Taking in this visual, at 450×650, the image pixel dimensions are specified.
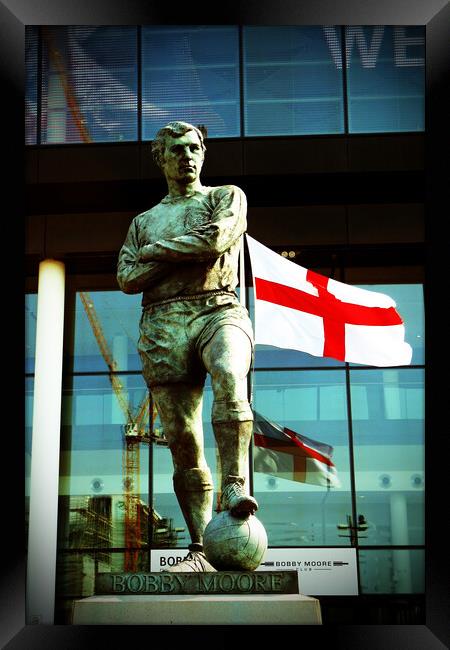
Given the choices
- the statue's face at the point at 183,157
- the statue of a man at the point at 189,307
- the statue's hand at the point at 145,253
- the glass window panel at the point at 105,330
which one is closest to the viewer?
the statue of a man at the point at 189,307

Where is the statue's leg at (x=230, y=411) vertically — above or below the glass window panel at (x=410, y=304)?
below

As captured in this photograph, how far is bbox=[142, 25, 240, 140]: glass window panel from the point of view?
18656mm

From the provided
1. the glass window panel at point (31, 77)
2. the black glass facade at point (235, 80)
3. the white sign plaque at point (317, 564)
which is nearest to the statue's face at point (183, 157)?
the black glass facade at point (235, 80)

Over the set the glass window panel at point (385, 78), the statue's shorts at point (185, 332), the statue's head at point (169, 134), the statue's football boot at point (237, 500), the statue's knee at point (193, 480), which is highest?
the glass window panel at point (385, 78)

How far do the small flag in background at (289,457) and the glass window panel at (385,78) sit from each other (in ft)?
18.8

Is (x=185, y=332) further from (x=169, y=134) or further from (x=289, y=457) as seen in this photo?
(x=289, y=457)

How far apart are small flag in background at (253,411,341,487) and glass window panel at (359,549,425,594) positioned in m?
1.62

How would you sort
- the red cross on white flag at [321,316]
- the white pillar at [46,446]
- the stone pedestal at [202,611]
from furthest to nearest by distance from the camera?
the white pillar at [46,446]
the red cross on white flag at [321,316]
the stone pedestal at [202,611]

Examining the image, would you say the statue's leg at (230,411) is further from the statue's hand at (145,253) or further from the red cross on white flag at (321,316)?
the red cross on white flag at (321,316)

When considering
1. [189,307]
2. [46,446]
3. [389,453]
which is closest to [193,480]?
[189,307]

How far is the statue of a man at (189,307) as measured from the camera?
6.59m

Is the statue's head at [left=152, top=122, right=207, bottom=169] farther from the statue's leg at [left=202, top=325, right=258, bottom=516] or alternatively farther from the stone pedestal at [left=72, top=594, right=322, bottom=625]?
the stone pedestal at [left=72, top=594, right=322, bottom=625]

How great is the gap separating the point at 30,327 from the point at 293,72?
694 cm

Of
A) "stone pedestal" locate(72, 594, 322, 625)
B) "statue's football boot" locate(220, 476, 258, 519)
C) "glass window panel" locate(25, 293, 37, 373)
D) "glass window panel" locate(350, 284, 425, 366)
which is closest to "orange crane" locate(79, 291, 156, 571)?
"glass window panel" locate(25, 293, 37, 373)
